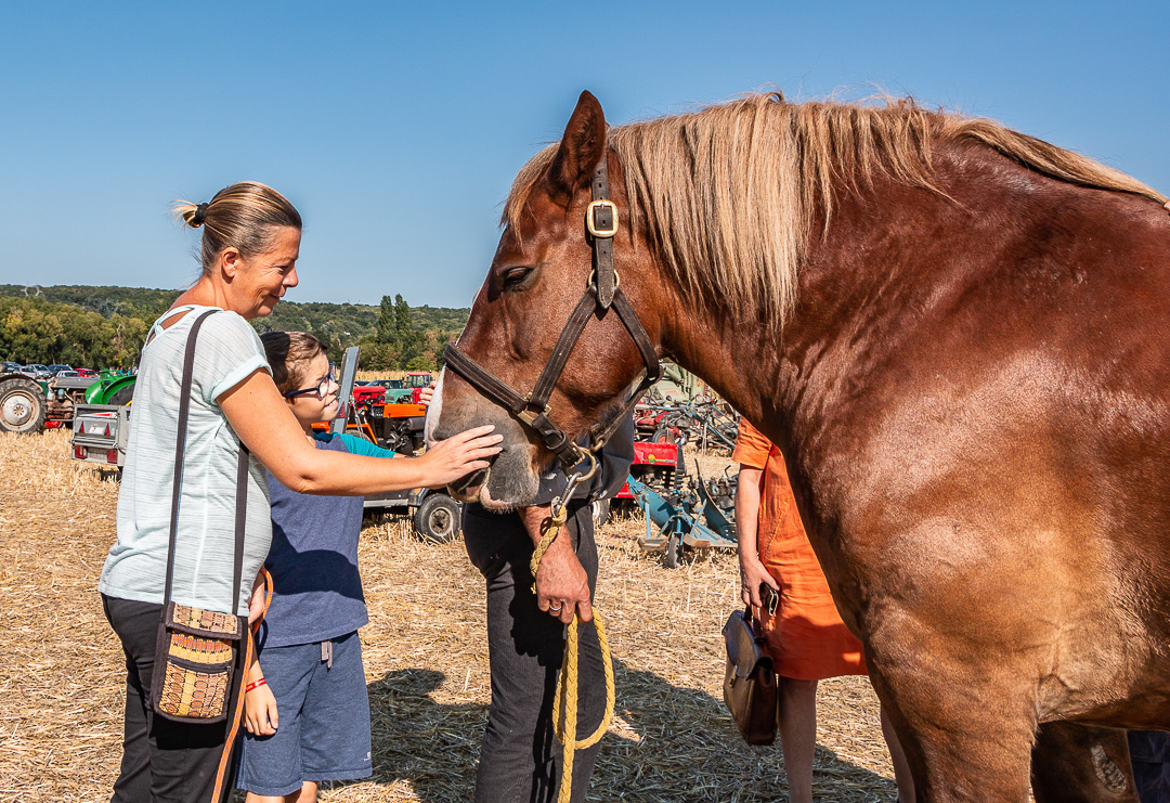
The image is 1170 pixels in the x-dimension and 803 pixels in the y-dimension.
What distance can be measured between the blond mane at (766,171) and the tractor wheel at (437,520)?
22.8ft

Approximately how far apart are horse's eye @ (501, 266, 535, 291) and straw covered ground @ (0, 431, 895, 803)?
2594 mm

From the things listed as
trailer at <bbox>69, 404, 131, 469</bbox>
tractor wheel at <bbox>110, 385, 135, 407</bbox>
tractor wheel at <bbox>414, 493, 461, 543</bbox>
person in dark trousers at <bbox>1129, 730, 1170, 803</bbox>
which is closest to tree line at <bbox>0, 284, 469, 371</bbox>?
tractor wheel at <bbox>110, 385, 135, 407</bbox>

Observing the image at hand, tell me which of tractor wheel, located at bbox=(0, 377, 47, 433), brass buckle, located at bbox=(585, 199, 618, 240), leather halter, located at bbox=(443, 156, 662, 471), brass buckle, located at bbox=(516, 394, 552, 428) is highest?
tractor wheel, located at bbox=(0, 377, 47, 433)

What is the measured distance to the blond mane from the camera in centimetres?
179

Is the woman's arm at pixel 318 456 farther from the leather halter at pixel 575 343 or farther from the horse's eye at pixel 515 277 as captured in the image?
the horse's eye at pixel 515 277

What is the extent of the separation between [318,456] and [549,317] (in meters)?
0.66

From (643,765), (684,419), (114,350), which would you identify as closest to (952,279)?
(643,765)

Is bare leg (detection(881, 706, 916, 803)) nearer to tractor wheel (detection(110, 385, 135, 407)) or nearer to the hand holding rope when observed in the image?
the hand holding rope

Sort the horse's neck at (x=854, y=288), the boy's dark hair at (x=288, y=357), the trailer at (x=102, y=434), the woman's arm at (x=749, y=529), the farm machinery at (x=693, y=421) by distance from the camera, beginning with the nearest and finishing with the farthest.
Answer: the horse's neck at (x=854, y=288) < the boy's dark hair at (x=288, y=357) < the woman's arm at (x=749, y=529) < the trailer at (x=102, y=434) < the farm machinery at (x=693, y=421)

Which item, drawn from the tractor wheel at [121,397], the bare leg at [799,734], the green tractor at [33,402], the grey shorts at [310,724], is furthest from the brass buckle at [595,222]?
the green tractor at [33,402]

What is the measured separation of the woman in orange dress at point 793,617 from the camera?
282 cm

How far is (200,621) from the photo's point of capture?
1.78m

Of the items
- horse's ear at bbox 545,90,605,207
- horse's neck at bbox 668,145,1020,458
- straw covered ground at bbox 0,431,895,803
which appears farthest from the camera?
straw covered ground at bbox 0,431,895,803

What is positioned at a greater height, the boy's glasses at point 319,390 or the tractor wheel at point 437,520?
the tractor wheel at point 437,520
